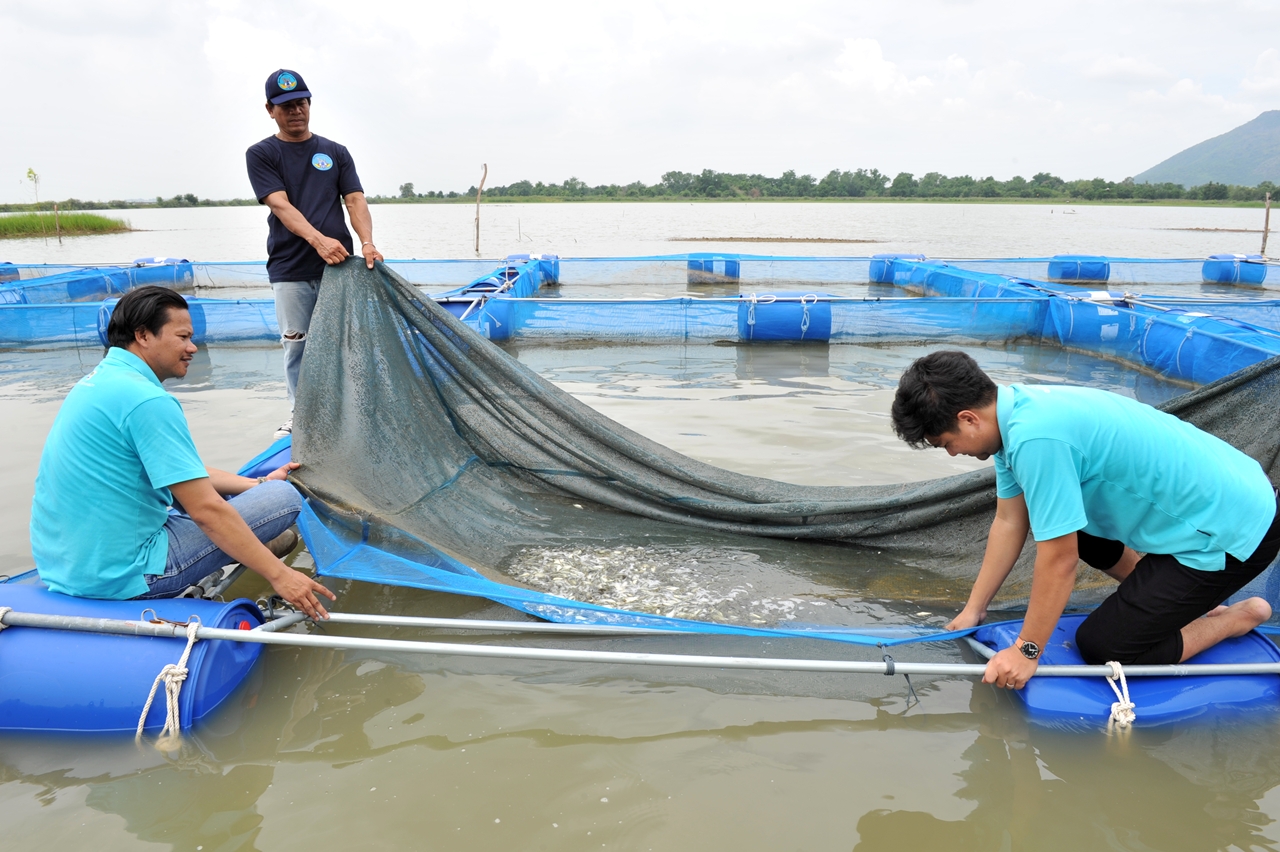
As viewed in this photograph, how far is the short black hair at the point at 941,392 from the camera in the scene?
200cm

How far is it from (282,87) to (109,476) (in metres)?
2.24

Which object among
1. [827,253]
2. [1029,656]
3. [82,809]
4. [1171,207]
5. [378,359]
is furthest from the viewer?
[1171,207]

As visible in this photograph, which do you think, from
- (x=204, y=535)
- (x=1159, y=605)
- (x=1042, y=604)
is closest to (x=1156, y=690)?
(x=1159, y=605)

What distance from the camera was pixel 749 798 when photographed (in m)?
1.99

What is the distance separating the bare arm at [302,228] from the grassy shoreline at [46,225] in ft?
88.4

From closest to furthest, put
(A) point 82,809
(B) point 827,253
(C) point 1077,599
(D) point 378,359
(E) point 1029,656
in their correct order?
(A) point 82,809 → (E) point 1029,656 → (C) point 1077,599 → (D) point 378,359 → (B) point 827,253

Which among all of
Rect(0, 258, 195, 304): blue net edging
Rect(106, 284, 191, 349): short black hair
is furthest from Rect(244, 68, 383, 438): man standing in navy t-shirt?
Rect(0, 258, 195, 304): blue net edging

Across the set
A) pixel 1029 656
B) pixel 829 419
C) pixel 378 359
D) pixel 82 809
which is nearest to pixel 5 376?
pixel 378 359

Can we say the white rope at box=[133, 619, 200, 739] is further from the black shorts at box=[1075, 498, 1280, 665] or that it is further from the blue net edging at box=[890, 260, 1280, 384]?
the blue net edging at box=[890, 260, 1280, 384]

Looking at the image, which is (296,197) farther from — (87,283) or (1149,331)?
(87,283)

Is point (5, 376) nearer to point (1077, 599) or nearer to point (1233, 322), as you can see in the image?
point (1077, 599)

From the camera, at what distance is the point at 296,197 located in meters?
3.83

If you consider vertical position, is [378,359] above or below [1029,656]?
above

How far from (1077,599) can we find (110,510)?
3.11 meters
